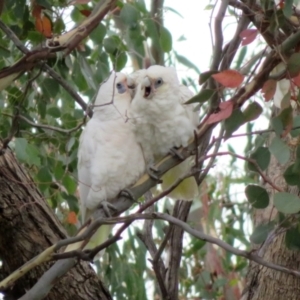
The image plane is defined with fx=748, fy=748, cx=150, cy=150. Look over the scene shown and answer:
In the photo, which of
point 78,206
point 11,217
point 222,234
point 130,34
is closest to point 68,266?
point 11,217

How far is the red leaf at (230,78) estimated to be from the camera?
1.05 metres

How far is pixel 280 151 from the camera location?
1.06m

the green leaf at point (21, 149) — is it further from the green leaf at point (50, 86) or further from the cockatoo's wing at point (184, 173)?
the cockatoo's wing at point (184, 173)

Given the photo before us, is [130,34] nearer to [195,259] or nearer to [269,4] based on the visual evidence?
[269,4]

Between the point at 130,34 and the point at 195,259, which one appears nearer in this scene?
the point at 130,34

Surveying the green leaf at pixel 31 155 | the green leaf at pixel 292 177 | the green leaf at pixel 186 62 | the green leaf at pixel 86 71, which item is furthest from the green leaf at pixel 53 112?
the green leaf at pixel 292 177

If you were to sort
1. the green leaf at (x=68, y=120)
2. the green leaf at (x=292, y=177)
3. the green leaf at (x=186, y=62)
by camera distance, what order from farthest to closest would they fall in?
the green leaf at (x=186, y=62) < the green leaf at (x=68, y=120) < the green leaf at (x=292, y=177)

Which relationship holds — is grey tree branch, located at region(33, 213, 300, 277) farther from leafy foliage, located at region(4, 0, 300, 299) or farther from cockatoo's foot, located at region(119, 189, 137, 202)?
cockatoo's foot, located at region(119, 189, 137, 202)

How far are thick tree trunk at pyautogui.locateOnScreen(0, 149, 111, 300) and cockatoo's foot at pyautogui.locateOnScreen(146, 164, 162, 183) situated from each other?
0.24 m

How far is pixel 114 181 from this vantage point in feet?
5.30

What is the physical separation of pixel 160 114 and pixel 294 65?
1.74 ft

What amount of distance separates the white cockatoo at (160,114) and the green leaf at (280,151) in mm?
485

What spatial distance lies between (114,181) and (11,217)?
0.76 feet

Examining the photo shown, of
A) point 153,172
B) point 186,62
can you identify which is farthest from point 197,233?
point 186,62
